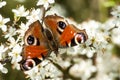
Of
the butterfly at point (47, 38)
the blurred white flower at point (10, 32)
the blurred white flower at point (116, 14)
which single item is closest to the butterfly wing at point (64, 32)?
the butterfly at point (47, 38)

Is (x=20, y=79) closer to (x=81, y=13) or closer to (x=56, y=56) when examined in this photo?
(x=56, y=56)

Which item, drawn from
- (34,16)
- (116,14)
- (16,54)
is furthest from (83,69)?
(16,54)

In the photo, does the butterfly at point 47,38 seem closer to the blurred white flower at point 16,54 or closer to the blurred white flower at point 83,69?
the blurred white flower at point 16,54

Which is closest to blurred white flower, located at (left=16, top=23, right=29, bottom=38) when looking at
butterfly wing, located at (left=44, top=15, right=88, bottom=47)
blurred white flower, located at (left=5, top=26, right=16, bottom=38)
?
blurred white flower, located at (left=5, top=26, right=16, bottom=38)

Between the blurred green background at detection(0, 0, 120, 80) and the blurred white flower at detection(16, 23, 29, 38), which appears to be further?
the blurred green background at detection(0, 0, 120, 80)

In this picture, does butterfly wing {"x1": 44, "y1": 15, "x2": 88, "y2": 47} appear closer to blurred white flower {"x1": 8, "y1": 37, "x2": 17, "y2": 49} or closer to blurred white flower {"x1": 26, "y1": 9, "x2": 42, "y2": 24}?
blurred white flower {"x1": 26, "y1": 9, "x2": 42, "y2": 24}

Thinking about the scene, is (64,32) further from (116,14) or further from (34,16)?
(116,14)
